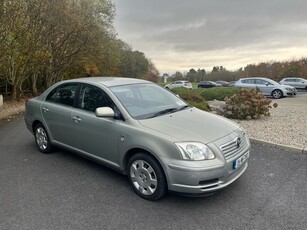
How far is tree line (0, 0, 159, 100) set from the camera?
10.5 meters

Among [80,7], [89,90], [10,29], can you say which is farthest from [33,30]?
[89,90]

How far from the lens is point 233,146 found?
336 centimetres

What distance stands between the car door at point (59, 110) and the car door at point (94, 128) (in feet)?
0.63

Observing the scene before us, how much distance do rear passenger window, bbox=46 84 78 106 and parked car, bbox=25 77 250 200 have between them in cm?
2

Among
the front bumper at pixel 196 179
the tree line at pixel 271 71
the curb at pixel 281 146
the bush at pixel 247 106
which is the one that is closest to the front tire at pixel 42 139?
→ the front bumper at pixel 196 179

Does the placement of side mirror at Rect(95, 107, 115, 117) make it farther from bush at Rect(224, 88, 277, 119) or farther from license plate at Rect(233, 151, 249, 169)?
bush at Rect(224, 88, 277, 119)

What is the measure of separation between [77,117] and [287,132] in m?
5.03

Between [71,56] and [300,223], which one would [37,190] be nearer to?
[300,223]

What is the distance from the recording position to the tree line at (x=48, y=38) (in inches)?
413

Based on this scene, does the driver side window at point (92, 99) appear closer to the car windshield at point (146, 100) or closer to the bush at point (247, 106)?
the car windshield at point (146, 100)

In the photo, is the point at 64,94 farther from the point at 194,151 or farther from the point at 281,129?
the point at 281,129

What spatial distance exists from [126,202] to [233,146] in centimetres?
155

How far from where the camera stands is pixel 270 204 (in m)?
3.23

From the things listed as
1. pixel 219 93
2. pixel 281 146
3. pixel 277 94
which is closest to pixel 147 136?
pixel 281 146
